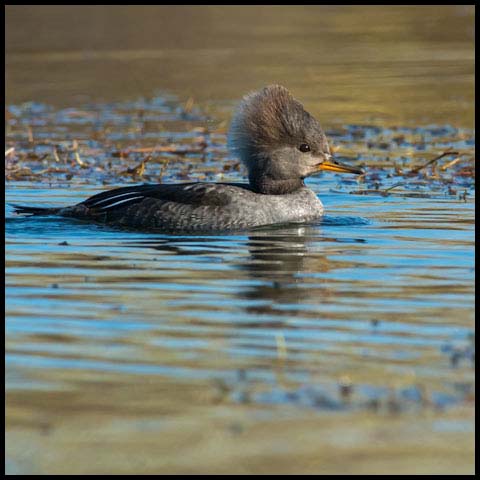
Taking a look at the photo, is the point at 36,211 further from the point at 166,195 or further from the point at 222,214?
the point at 222,214

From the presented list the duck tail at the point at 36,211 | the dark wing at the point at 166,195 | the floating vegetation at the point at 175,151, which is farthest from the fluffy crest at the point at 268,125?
the duck tail at the point at 36,211

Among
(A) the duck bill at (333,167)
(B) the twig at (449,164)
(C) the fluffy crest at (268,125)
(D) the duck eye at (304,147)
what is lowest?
(A) the duck bill at (333,167)

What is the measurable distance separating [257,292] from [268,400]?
2658 mm

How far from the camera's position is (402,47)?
26.7m

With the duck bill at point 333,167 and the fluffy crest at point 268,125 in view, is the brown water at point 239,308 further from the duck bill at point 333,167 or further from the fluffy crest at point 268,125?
the fluffy crest at point 268,125

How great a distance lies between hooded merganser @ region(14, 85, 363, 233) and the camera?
12094 millimetres

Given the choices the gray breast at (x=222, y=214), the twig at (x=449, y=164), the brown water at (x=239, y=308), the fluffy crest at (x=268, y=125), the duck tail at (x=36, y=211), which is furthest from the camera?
the twig at (x=449, y=164)

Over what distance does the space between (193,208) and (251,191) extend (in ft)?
2.08

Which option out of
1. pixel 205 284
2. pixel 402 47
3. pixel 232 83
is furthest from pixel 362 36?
pixel 205 284

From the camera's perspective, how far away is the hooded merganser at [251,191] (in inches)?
476

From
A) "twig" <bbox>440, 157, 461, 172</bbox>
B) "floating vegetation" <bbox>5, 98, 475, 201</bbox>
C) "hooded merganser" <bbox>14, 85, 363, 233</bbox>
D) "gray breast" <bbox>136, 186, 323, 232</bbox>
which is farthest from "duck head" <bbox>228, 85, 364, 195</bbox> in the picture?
"twig" <bbox>440, 157, 461, 172</bbox>

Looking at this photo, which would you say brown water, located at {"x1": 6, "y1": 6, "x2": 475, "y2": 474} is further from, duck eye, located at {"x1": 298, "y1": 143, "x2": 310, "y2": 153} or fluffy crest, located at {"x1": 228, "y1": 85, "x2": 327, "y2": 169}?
fluffy crest, located at {"x1": 228, "y1": 85, "x2": 327, "y2": 169}

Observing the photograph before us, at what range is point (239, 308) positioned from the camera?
28.7ft

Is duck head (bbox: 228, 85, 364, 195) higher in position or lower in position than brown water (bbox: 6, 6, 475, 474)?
higher
